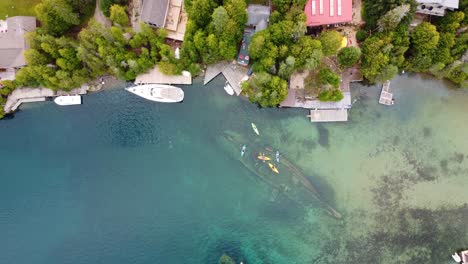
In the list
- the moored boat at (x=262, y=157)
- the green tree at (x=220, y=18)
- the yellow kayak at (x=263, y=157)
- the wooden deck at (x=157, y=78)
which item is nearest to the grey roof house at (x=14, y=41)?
the wooden deck at (x=157, y=78)

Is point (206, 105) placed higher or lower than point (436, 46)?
lower

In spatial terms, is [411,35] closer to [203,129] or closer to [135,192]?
[203,129]

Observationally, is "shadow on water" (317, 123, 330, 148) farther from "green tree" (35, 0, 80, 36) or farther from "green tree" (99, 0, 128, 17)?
"green tree" (35, 0, 80, 36)

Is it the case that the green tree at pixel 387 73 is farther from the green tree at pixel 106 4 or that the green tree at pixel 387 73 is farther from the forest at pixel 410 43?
the green tree at pixel 106 4

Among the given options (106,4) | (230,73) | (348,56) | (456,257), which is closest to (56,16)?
(106,4)

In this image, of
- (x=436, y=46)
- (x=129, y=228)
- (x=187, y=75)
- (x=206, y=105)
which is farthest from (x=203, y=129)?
(x=436, y=46)

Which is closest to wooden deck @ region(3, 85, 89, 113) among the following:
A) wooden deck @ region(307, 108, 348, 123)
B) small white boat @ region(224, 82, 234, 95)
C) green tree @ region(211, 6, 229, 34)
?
small white boat @ region(224, 82, 234, 95)

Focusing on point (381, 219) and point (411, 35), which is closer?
point (411, 35)

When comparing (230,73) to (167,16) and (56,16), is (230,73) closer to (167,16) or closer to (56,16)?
(167,16)
